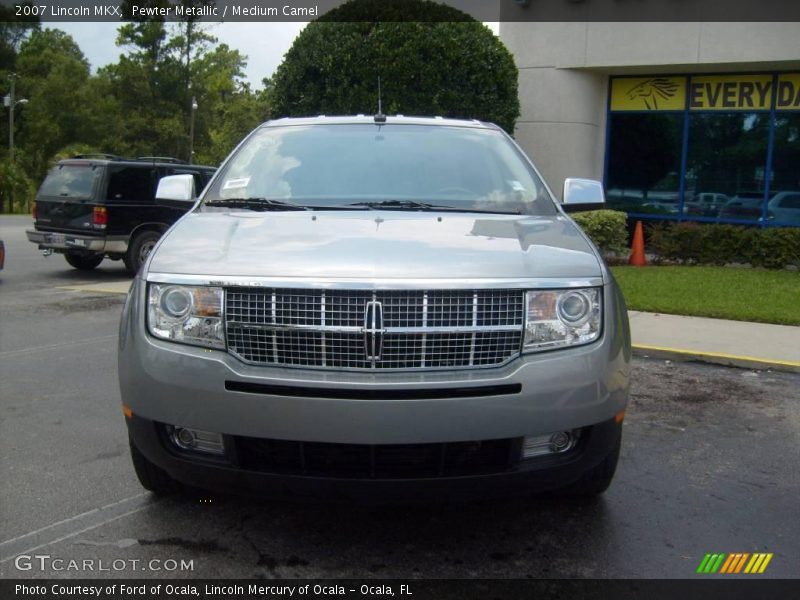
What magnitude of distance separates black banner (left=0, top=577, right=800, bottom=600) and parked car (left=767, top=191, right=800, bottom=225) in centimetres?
1478

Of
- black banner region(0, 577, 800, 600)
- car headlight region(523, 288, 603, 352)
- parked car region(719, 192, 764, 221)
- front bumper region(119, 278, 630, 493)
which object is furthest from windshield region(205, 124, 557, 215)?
parked car region(719, 192, 764, 221)

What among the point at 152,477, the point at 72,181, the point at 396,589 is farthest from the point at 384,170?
the point at 72,181

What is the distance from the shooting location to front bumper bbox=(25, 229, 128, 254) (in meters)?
13.0

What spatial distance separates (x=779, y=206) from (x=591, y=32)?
5.20 meters

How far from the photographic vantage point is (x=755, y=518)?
366 centimetres

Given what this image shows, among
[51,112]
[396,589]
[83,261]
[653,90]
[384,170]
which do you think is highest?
[51,112]

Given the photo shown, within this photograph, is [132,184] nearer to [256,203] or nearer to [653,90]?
[256,203]

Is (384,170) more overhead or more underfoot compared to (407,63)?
more underfoot

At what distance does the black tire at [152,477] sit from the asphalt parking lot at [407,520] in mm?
113

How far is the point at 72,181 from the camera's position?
525 inches

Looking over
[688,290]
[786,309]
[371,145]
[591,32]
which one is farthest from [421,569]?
[591,32]

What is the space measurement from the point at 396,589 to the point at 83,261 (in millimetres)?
12887

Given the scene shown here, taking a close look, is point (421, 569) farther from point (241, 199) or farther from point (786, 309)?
point (786, 309)

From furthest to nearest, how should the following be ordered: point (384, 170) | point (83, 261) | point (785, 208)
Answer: point (785, 208), point (83, 261), point (384, 170)
